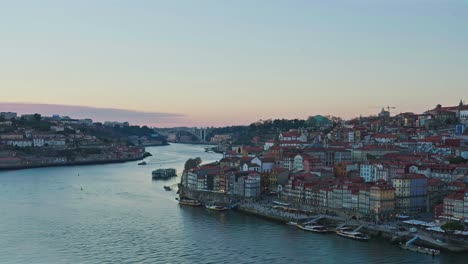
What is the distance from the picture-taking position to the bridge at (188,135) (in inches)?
3671

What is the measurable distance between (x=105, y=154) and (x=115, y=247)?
33.0 meters

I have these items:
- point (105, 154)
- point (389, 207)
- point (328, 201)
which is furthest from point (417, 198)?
point (105, 154)

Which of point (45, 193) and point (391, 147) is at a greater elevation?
point (391, 147)

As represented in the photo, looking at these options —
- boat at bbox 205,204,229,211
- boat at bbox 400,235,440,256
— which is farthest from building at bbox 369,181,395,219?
boat at bbox 205,204,229,211

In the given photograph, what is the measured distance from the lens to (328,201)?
57.6 ft

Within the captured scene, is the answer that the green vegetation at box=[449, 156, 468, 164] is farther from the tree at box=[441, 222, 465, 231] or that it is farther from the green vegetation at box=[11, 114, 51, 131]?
the green vegetation at box=[11, 114, 51, 131]

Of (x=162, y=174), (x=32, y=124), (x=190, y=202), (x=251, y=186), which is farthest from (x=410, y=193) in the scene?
(x=32, y=124)

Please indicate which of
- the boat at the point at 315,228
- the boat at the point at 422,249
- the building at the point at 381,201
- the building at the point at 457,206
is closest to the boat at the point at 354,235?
the boat at the point at 315,228

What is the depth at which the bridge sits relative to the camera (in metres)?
93.2

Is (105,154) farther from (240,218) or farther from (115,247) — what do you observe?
(115,247)

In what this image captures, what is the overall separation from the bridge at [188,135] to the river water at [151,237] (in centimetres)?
7106

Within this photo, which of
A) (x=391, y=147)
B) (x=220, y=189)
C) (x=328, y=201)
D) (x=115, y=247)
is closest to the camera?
(x=115, y=247)

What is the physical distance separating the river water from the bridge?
71057 mm

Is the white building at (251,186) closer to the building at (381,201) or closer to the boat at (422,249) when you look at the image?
the building at (381,201)
